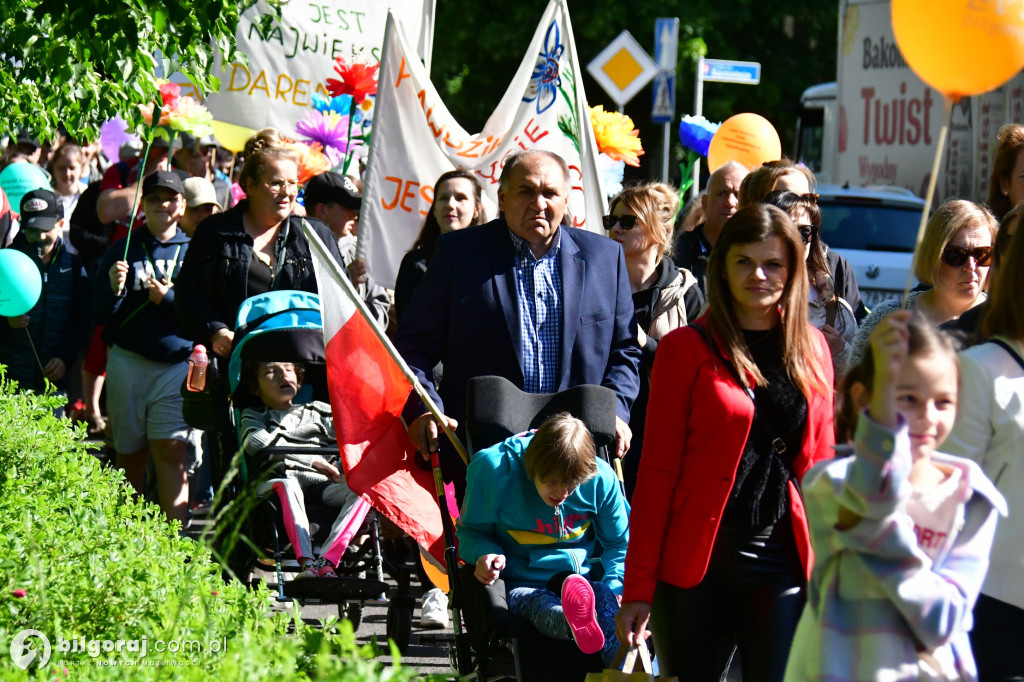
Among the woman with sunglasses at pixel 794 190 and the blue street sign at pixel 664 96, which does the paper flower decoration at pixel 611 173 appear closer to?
the woman with sunglasses at pixel 794 190

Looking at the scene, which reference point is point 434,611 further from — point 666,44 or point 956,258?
point 666,44

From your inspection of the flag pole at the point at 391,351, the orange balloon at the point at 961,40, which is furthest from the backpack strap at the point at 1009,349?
the flag pole at the point at 391,351

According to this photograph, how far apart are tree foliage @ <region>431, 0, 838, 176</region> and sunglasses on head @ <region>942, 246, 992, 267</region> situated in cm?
1829

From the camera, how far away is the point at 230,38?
18.9 feet

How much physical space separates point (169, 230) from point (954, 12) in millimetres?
5271

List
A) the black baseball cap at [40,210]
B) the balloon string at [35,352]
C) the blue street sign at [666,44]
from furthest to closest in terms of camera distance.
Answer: the blue street sign at [666,44] < the black baseball cap at [40,210] < the balloon string at [35,352]

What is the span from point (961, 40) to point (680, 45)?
20.0 m

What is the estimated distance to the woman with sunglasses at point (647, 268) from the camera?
6.42 m

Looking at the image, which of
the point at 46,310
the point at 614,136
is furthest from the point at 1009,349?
the point at 46,310

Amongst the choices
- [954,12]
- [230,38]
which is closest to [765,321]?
[954,12]

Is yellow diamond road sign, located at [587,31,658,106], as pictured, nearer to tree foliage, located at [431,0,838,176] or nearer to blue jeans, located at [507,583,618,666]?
blue jeans, located at [507,583,618,666]

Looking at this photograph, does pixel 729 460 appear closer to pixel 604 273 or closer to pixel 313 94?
pixel 604 273

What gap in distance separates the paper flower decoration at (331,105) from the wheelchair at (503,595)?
5654mm

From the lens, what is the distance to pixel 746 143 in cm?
937
